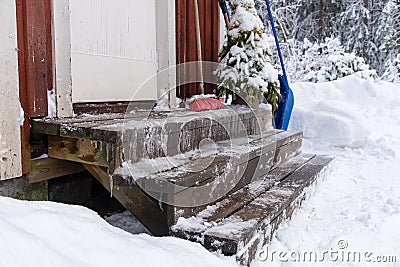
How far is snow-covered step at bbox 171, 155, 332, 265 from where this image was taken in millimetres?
1414

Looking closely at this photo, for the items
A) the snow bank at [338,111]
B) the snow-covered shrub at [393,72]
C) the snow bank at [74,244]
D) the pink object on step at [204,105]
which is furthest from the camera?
the snow-covered shrub at [393,72]

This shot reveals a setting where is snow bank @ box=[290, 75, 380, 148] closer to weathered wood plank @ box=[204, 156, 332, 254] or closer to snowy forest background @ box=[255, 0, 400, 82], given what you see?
weathered wood plank @ box=[204, 156, 332, 254]

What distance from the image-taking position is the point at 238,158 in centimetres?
200

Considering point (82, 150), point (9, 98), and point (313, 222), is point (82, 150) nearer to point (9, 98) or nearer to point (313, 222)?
point (9, 98)

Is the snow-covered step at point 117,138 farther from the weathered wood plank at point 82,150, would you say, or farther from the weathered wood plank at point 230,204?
the weathered wood plank at point 230,204

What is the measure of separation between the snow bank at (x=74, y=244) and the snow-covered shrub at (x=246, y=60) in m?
1.98

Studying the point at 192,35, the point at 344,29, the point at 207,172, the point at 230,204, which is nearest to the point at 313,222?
the point at 230,204

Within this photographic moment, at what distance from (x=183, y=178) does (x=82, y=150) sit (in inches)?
18.7

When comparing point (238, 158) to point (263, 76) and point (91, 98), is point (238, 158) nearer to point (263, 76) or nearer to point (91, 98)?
point (91, 98)

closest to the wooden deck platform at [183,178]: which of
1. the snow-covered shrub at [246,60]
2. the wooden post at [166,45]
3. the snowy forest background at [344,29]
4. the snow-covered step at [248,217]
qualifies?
the snow-covered step at [248,217]

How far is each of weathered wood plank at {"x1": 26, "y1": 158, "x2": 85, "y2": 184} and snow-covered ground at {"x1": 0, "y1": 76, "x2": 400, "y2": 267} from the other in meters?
0.39

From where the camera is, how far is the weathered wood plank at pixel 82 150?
1591 mm

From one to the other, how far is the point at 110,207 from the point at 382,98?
4539mm

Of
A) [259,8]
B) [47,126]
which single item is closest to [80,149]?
[47,126]
